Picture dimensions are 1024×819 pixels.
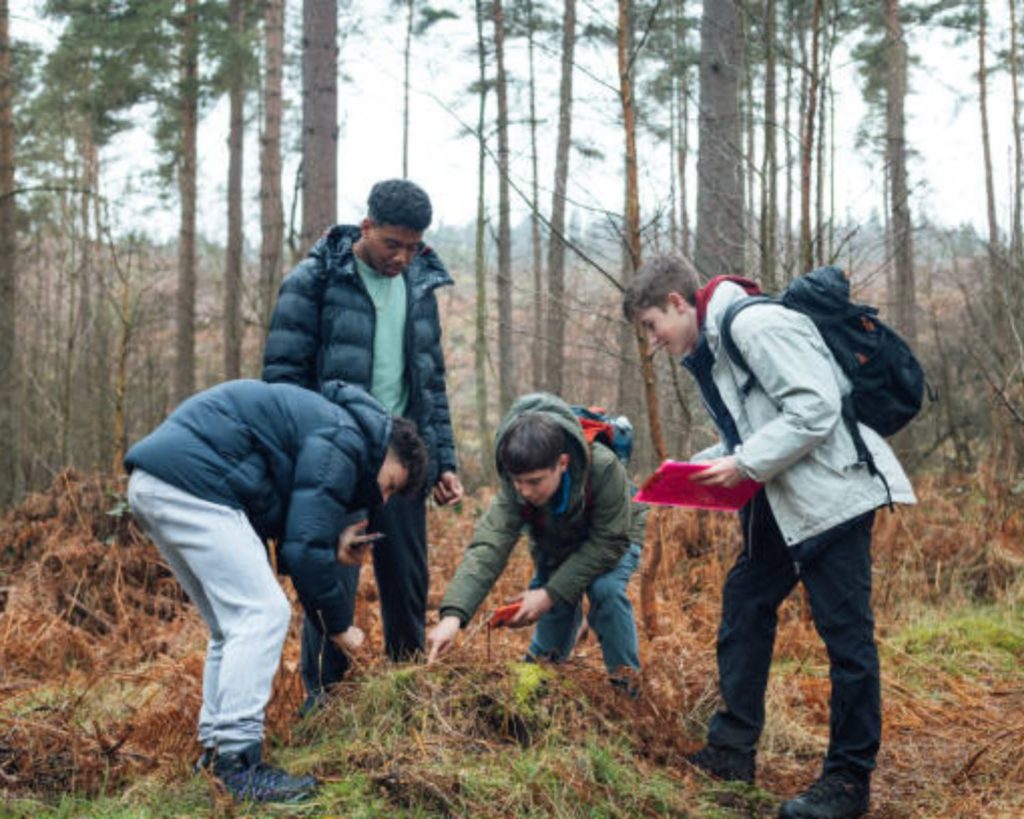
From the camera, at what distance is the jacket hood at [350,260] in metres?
3.84

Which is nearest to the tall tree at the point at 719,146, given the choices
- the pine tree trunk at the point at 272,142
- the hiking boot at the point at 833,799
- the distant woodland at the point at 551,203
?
the distant woodland at the point at 551,203

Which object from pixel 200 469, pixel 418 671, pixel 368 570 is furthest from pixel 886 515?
pixel 200 469

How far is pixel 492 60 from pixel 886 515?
11.3m

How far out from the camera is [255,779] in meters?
2.79

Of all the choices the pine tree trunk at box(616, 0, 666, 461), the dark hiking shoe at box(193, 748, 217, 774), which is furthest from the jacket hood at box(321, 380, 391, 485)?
the pine tree trunk at box(616, 0, 666, 461)

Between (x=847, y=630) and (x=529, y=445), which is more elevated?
(x=529, y=445)

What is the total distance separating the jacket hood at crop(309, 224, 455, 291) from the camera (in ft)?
12.6

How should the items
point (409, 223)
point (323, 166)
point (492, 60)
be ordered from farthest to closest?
point (492, 60) → point (323, 166) → point (409, 223)

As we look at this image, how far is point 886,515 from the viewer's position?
7465 millimetres

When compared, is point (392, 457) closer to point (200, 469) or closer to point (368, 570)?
point (200, 469)

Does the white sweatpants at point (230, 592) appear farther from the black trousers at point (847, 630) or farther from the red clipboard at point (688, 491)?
the black trousers at point (847, 630)

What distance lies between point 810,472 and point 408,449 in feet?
4.24

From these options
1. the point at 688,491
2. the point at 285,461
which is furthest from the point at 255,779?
the point at 688,491

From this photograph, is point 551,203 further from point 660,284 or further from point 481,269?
point 660,284
